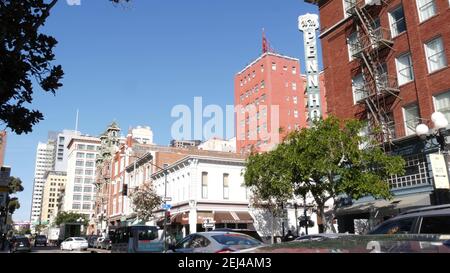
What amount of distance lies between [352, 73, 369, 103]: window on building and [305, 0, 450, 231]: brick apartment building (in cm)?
7

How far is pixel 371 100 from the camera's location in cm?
2780

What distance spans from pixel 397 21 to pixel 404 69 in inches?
132

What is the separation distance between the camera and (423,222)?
878 centimetres

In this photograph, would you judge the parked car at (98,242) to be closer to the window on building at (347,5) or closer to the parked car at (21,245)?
the parked car at (21,245)

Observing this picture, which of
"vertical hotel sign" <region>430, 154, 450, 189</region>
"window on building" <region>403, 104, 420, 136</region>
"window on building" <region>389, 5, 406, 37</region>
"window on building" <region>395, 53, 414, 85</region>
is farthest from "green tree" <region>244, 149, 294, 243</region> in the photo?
"vertical hotel sign" <region>430, 154, 450, 189</region>

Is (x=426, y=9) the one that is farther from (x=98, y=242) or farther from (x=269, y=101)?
(x=269, y=101)

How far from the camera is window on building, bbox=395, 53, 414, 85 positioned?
26141 millimetres

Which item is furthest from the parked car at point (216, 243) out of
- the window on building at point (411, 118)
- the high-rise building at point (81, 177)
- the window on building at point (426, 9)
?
the high-rise building at point (81, 177)

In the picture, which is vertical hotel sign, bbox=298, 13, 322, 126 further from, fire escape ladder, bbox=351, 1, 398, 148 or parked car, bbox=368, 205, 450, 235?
parked car, bbox=368, 205, 450, 235

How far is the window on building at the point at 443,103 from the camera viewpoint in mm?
23438

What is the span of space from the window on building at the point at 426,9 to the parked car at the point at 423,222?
19523 mm

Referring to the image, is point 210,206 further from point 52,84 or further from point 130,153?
point 52,84
